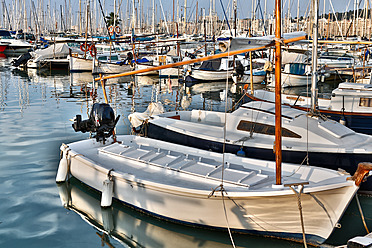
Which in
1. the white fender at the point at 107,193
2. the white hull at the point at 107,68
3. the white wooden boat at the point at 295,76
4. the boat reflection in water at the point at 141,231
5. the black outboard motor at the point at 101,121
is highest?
the white hull at the point at 107,68

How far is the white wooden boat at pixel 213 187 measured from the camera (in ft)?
28.3

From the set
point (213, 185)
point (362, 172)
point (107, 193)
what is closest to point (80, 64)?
point (107, 193)

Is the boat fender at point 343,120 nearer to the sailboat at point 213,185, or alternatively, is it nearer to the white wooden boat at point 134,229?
the sailboat at point 213,185

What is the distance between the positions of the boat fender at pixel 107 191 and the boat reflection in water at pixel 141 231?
28 centimetres

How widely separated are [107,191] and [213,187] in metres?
2.93

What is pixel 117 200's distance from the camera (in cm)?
1102

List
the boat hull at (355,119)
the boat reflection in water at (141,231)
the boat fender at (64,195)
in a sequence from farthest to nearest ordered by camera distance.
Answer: the boat hull at (355,119) < the boat fender at (64,195) < the boat reflection in water at (141,231)

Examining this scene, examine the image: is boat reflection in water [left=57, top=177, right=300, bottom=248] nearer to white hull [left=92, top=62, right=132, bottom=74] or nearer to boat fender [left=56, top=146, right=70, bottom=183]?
boat fender [left=56, top=146, right=70, bottom=183]

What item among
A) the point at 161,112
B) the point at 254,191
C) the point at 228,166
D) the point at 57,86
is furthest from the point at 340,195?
the point at 57,86

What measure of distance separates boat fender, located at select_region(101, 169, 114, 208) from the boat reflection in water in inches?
11.1

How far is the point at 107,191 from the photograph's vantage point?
10.6 meters

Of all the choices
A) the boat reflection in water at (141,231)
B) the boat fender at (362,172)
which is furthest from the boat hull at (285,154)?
the boat reflection in water at (141,231)

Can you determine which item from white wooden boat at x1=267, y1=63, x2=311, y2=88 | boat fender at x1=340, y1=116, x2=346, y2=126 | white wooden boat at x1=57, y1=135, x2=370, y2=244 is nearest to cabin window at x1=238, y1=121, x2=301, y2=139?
white wooden boat at x1=57, y1=135, x2=370, y2=244

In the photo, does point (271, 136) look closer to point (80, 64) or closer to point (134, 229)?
point (134, 229)
